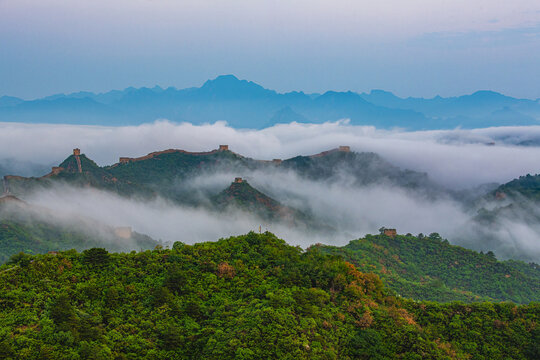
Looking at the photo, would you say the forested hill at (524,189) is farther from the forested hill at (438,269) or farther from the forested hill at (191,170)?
the forested hill at (438,269)

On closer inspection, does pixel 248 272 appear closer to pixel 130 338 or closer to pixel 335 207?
pixel 130 338

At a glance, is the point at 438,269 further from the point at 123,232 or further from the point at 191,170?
the point at 191,170

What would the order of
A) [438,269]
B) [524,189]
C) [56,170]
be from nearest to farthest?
[438,269] < [56,170] < [524,189]

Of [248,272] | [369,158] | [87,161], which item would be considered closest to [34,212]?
[87,161]

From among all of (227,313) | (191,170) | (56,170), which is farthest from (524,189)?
(56,170)

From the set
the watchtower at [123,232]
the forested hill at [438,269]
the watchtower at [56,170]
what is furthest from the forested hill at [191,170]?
the forested hill at [438,269]

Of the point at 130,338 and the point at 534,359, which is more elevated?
the point at 130,338
